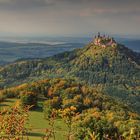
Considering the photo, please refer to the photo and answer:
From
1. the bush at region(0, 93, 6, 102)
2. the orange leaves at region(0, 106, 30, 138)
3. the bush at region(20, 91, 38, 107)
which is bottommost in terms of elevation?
the bush at region(0, 93, 6, 102)

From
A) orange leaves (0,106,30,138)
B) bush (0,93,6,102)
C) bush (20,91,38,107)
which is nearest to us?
orange leaves (0,106,30,138)

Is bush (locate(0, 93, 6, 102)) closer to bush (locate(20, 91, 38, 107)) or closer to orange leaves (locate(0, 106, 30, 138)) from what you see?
bush (locate(20, 91, 38, 107))

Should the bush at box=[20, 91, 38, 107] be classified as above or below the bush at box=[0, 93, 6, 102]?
above

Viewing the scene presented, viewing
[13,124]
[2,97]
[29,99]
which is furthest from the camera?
[2,97]

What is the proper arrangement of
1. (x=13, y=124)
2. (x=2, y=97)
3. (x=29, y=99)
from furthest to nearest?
(x=2, y=97) → (x=29, y=99) → (x=13, y=124)

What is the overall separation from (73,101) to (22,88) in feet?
90.8

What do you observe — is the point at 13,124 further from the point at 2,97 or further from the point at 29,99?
the point at 2,97

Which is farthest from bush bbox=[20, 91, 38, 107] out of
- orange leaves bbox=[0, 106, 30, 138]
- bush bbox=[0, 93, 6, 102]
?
orange leaves bbox=[0, 106, 30, 138]

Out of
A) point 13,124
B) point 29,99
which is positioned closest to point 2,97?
point 29,99

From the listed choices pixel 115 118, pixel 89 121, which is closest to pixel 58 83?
pixel 115 118

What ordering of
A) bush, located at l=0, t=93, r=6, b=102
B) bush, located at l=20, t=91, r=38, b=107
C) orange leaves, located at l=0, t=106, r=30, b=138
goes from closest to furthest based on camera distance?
orange leaves, located at l=0, t=106, r=30, b=138, bush, located at l=20, t=91, r=38, b=107, bush, located at l=0, t=93, r=6, b=102

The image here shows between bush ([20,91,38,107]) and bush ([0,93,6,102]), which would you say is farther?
bush ([0,93,6,102])

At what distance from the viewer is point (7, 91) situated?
502 ft

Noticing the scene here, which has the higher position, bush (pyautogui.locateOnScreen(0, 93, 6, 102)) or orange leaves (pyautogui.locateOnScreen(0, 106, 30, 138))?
orange leaves (pyautogui.locateOnScreen(0, 106, 30, 138))
